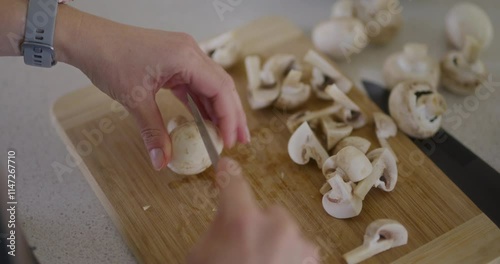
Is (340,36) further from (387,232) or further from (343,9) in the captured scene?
(387,232)

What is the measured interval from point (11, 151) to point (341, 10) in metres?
1.00

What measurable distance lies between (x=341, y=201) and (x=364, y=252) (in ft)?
0.38

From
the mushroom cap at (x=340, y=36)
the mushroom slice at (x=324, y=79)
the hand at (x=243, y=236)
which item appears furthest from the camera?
the mushroom cap at (x=340, y=36)

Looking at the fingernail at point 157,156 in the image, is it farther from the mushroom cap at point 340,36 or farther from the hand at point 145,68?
the mushroom cap at point 340,36

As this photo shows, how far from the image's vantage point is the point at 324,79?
1392mm

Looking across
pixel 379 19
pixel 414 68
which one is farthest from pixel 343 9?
pixel 414 68

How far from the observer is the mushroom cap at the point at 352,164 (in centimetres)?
112

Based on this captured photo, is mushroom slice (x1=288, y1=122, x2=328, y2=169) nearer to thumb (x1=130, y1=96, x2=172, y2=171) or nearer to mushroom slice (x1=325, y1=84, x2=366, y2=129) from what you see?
mushroom slice (x1=325, y1=84, x2=366, y2=129)

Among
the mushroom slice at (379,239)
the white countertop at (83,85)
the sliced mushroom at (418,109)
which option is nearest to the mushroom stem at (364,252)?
the mushroom slice at (379,239)

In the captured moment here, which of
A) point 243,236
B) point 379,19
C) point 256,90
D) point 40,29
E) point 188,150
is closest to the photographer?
point 243,236

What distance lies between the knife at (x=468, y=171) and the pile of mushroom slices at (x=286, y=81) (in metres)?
0.23

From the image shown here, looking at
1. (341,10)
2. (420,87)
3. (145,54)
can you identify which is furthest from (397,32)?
(145,54)

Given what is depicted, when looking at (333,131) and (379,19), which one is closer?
(333,131)

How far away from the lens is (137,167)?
1232 mm
